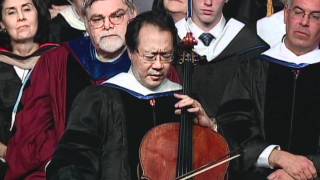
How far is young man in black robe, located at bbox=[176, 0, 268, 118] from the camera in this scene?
5.73 metres

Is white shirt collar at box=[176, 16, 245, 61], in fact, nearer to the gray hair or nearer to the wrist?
the gray hair

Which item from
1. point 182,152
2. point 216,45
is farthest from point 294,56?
point 182,152

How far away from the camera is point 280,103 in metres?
5.19

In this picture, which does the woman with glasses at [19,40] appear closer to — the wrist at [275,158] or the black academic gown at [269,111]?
the black academic gown at [269,111]

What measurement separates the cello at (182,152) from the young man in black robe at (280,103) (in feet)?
1.32

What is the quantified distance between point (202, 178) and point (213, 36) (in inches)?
57.0

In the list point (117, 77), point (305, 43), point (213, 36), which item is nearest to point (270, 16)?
point (213, 36)

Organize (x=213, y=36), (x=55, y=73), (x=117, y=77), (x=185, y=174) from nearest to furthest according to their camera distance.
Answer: (x=185, y=174) < (x=117, y=77) < (x=55, y=73) < (x=213, y=36)

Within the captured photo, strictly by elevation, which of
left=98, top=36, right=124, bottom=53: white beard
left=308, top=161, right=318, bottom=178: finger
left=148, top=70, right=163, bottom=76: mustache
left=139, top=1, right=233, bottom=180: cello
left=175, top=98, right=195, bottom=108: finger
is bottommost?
left=308, top=161, right=318, bottom=178: finger

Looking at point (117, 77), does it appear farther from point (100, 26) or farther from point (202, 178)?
point (202, 178)

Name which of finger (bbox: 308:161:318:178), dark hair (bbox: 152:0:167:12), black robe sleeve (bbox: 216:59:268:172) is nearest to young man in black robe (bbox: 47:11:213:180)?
black robe sleeve (bbox: 216:59:268:172)

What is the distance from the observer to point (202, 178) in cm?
467

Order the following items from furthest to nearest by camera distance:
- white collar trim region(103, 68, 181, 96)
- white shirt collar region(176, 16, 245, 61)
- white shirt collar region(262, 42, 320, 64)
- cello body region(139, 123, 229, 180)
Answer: white shirt collar region(176, 16, 245, 61)
white shirt collar region(262, 42, 320, 64)
white collar trim region(103, 68, 181, 96)
cello body region(139, 123, 229, 180)

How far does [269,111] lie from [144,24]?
0.87 m
